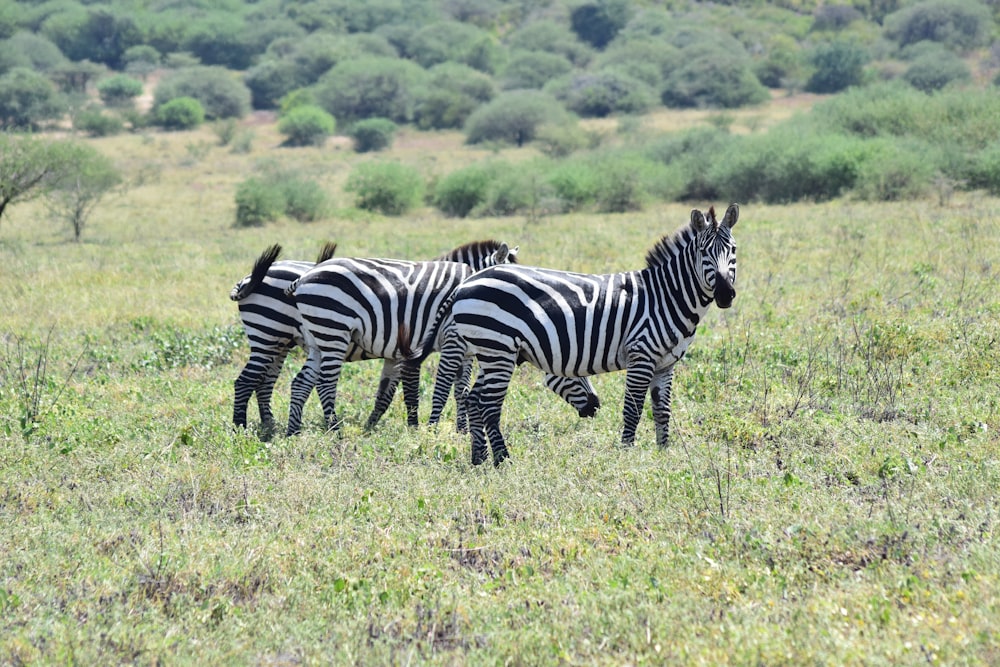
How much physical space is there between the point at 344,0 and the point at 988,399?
112 metres

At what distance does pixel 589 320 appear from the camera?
7332mm

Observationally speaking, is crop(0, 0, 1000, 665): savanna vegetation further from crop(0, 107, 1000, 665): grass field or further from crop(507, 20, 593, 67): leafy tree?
crop(507, 20, 593, 67): leafy tree

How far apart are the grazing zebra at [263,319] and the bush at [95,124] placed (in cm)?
5746

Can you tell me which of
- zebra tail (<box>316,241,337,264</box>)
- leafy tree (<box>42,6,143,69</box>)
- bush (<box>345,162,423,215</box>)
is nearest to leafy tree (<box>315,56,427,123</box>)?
leafy tree (<box>42,6,143,69</box>)

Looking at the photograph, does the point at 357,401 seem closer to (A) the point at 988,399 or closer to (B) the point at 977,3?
(A) the point at 988,399

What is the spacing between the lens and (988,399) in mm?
7859

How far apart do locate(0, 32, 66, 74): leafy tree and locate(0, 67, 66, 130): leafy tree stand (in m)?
16.9

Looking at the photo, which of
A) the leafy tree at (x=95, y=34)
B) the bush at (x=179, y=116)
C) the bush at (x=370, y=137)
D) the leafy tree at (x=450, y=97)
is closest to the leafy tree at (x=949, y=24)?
the leafy tree at (x=450, y=97)

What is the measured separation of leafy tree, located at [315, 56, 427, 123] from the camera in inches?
2761

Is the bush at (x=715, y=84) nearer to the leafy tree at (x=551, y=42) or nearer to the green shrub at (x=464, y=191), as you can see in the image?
the leafy tree at (x=551, y=42)

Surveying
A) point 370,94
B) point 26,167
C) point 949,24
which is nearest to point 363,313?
point 26,167

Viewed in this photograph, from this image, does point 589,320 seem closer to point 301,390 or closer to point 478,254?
point 478,254

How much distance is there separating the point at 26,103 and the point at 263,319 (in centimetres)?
6422

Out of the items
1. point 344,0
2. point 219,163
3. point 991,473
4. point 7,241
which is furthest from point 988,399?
point 344,0
